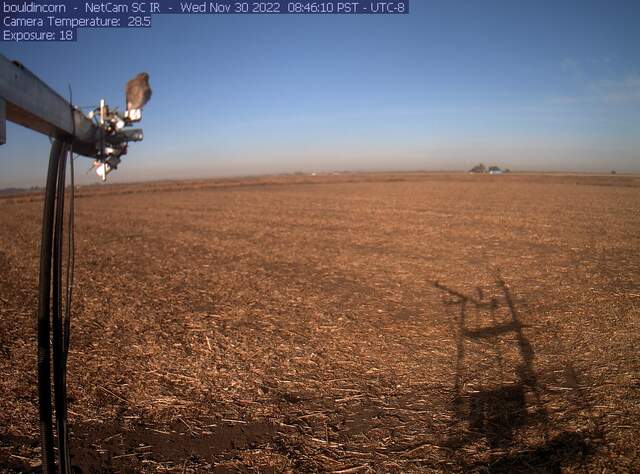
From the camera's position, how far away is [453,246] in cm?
1301

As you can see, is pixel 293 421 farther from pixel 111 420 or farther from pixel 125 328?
pixel 125 328

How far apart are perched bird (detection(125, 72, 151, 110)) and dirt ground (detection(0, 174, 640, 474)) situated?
2.98 m

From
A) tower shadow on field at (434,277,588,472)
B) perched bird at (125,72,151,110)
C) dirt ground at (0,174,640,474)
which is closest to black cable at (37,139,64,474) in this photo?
perched bird at (125,72,151,110)

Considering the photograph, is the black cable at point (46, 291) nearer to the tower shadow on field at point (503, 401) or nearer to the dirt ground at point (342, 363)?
the dirt ground at point (342, 363)

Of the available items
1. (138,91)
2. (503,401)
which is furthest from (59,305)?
(503,401)

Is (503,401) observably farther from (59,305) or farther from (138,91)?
(138,91)

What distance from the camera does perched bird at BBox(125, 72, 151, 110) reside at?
268 centimetres

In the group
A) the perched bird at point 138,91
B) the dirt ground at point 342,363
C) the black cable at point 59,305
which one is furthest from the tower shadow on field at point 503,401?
the perched bird at point 138,91

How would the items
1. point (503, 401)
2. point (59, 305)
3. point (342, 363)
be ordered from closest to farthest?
point (59, 305) → point (503, 401) → point (342, 363)

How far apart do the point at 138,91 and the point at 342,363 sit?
397 cm

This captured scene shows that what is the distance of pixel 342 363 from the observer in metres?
5.22

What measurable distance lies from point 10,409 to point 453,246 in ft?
38.7

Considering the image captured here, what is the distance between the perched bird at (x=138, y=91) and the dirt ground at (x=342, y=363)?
2976 mm

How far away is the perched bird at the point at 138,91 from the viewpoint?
8.79 ft
